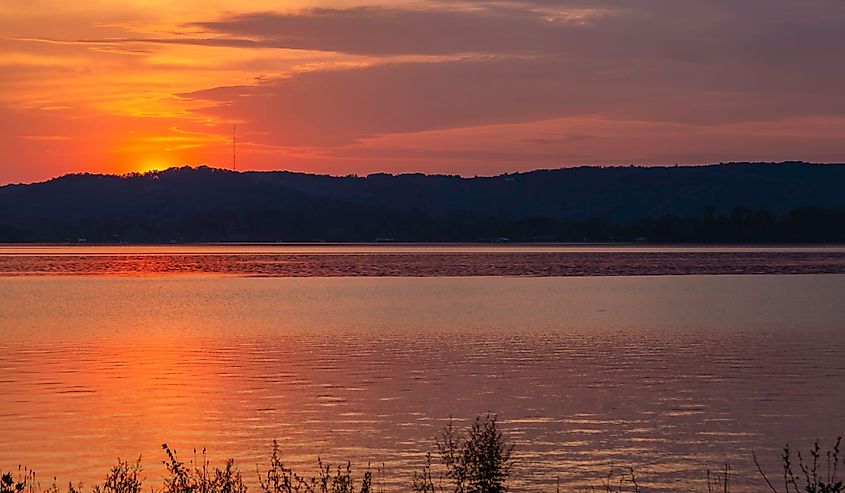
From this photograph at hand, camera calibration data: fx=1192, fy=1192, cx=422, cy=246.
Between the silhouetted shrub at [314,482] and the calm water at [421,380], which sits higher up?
the calm water at [421,380]

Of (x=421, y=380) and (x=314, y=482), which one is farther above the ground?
(x=421, y=380)

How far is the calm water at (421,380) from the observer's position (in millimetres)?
23891

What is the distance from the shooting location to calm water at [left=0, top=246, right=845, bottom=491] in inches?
941

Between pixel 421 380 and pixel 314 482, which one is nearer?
pixel 314 482

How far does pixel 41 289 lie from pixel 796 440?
2959 inches

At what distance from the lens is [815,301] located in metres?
70.3

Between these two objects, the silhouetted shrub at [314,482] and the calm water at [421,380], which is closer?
the silhouetted shrub at [314,482]

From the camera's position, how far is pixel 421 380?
34.3 metres

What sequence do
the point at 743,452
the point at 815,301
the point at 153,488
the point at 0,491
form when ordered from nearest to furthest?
the point at 0,491 < the point at 153,488 < the point at 743,452 < the point at 815,301

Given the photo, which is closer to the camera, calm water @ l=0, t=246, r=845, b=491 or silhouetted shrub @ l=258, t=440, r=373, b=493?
silhouetted shrub @ l=258, t=440, r=373, b=493

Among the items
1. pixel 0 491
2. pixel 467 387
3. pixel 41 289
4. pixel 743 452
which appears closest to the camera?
pixel 0 491

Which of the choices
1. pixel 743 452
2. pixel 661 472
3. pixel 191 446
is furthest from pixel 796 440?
pixel 191 446

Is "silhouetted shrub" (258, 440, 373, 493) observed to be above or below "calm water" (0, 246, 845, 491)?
below

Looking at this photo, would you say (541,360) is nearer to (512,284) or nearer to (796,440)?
(796,440)
